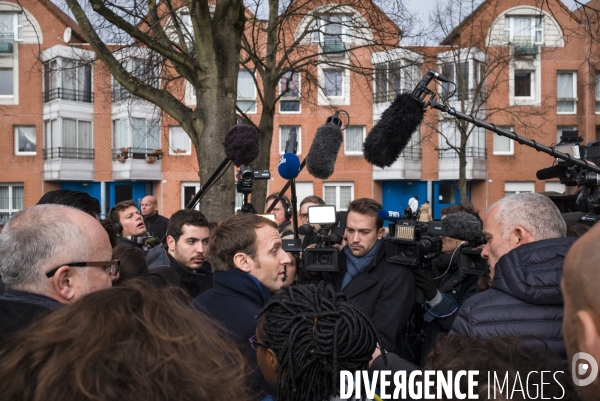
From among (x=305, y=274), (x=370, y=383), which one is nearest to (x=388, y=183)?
(x=305, y=274)

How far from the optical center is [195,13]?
7.58 m

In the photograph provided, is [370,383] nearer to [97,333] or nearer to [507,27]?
[97,333]

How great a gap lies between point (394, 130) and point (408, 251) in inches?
30.8

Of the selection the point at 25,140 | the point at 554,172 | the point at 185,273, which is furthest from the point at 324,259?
the point at 25,140

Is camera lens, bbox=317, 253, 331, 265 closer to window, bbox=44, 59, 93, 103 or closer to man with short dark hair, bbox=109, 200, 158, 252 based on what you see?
man with short dark hair, bbox=109, 200, 158, 252

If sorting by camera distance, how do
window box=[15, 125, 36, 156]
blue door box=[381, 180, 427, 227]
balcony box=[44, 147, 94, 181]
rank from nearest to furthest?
balcony box=[44, 147, 94, 181] < window box=[15, 125, 36, 156] < blue door box=[381, 180, 427, 227]

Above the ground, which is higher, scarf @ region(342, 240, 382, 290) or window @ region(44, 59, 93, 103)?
window @ region(44, 59, 93, 103)

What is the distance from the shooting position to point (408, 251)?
3.76 meters

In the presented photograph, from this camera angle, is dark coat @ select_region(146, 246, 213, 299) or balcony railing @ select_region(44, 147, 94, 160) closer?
dark coat @ select_region(146, 246, 213, 299)

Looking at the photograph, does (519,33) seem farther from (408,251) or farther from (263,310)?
(263,310)

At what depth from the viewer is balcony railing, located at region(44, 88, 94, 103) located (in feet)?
99.5

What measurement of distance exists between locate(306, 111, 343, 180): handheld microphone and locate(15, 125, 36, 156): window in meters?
29.3

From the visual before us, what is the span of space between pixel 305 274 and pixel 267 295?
1162 mm

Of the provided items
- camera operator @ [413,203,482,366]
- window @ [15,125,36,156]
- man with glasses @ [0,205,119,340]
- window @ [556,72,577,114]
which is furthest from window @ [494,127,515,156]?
man with glasses @ [0,205,119,340]
